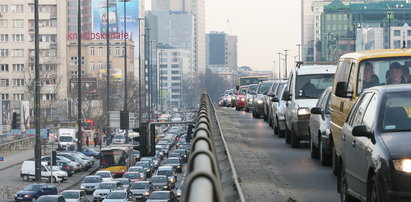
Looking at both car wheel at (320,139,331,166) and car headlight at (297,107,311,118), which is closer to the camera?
car wheel at (320,139,331,166)

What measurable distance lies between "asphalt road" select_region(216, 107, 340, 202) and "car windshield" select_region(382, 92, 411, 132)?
8.84 ft

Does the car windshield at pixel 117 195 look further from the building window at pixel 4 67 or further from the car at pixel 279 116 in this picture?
the building window at pixel 4 67

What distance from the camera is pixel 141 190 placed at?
54844 millimetres

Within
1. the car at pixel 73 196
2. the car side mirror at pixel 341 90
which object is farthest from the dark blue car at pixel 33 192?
the car side mirror at pixel 341 90

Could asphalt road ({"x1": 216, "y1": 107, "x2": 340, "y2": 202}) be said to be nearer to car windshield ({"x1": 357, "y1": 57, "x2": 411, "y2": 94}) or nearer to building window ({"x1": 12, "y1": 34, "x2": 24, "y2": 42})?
car windshield ({"x1": 357, "y1": 57, "x2": 411, "y2": 94})

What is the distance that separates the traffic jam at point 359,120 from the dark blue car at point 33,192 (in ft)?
83.1

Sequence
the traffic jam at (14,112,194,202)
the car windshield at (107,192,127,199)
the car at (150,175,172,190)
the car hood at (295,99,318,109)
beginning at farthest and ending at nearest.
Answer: the car at (150,175,172,190) < the traffic jam at (14,112,194,202) < the car windshield at (107,192,127,199) < the car hood at (295,99,318,109)

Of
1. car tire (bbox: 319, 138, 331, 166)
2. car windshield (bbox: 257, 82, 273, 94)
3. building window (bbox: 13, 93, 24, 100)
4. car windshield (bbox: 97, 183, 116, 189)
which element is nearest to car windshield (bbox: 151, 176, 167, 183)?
car windshield (bbox: 97, 183, 116, 189)

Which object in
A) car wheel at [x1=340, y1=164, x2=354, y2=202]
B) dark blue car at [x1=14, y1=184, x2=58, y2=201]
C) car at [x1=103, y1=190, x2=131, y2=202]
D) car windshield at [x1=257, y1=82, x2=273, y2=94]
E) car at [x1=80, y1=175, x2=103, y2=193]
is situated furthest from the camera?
car at [x1=80, y1=175, x2=103, y2=193]

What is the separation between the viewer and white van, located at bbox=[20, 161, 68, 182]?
67750 mm

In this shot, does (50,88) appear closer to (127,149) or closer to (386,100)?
(127,149)

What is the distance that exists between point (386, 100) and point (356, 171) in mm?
839

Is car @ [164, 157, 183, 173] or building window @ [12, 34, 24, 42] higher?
building window @ [12, 34, 24, 42]

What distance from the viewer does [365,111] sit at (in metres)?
12.2
